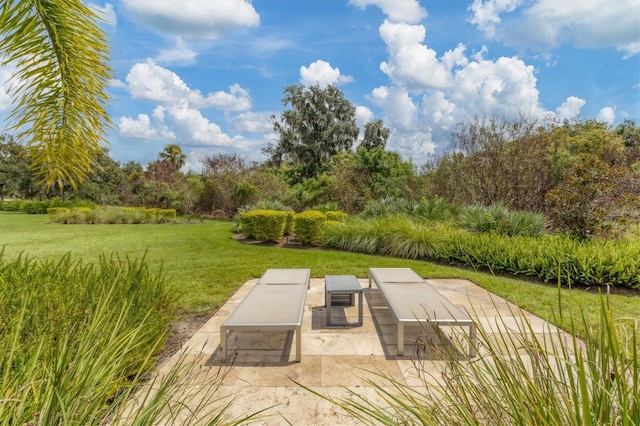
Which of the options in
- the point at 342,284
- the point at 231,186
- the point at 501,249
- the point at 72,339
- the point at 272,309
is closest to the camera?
the point at 72,339

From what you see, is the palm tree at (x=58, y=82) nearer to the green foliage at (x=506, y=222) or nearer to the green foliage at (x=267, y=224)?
the green foliage at (x=267, y=224)

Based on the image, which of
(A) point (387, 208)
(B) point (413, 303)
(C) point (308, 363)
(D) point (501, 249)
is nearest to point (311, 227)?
(A) point (387, 208)

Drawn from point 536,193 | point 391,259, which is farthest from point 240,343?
point 536,193

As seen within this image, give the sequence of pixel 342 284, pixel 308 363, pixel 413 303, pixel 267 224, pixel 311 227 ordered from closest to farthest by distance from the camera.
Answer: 1. pixel 308 363
2. pixel 413 303
3. pixel 342 284
4. pixel 311 227
5. pixel 267 224

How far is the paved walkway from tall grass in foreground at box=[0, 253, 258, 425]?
0.24m

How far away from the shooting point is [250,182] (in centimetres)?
2005

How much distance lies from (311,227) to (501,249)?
16.9 ft

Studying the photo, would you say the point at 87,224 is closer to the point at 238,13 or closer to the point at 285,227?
the point at 285,227

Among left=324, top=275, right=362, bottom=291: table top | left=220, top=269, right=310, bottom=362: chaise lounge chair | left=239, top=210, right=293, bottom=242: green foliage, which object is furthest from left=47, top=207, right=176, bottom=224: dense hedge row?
left=324, top=275, right=362, bottom=291: table top

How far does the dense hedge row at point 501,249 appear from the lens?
593 cm

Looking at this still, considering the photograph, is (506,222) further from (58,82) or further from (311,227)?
(58,82)

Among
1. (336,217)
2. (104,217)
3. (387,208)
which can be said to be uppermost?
(387,208)

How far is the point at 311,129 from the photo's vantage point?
1101 inches

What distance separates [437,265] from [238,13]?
20.8ft
